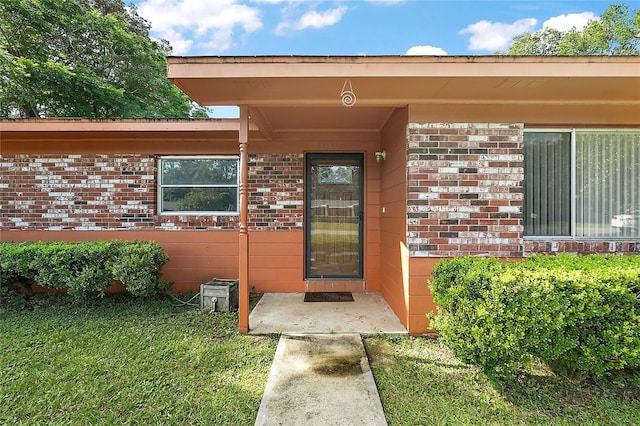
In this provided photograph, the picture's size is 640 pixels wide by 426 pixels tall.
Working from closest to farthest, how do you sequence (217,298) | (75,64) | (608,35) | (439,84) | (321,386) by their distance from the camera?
(321,386), (439,84), (217,298), (75,64), (608,35)

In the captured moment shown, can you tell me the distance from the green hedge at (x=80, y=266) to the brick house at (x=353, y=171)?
3.02 feet

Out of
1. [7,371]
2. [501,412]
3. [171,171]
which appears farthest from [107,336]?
[501,412]

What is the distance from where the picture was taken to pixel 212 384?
2.58m

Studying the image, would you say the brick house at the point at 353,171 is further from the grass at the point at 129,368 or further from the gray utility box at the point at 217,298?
the gray utility box at the point at 217,298

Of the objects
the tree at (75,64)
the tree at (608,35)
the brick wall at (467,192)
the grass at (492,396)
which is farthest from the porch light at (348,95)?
the tree at (608,35)

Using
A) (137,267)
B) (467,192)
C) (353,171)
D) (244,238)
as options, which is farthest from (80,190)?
(467,192)

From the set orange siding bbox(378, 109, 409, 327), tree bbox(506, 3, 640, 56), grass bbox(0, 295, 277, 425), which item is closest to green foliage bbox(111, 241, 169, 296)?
grass bbox(0, 295, 277, 425)

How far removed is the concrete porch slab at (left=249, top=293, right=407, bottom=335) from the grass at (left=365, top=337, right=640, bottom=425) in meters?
0.77

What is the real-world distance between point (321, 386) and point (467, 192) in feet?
8.18

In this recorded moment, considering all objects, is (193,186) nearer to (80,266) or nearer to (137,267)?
(137,267)

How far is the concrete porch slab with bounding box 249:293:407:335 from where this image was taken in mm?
3648

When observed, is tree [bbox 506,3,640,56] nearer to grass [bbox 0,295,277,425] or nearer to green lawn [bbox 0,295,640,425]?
green lawn [bbox 0,295,640,425]

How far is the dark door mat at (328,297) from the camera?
4.75 metres

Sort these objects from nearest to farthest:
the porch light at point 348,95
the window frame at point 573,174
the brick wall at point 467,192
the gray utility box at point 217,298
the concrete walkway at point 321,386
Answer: the concrete walkway at point 321,386 → the porch light at point 348,95 → the brick wall at point 467,192 → the window frame at point 573,174 → the gray utility box at point 217,298
